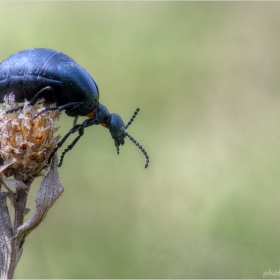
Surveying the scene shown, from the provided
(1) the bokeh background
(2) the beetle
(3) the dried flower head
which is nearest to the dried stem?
(3) the dried flower head

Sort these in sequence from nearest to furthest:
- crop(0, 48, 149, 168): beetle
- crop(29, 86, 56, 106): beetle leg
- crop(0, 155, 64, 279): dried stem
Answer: crop(0, 155, 64, 279): dried stem, crop(29, 86, 56, 106): beetle leg, crop(0, 48, 149, 168): beetle

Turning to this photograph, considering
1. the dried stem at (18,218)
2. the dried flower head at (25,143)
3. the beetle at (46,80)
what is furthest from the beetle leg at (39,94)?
the dried stem at (18,218)

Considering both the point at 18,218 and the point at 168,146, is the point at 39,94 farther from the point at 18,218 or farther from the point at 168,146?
the point at 168,146

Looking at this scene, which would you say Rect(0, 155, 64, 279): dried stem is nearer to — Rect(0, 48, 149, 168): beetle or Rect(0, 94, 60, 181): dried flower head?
Rect(0, 94, 60, 181): dried flower head

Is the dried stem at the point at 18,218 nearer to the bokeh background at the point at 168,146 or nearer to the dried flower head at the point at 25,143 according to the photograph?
the dried flower head at the point at 25,143

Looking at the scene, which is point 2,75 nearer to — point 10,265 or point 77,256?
point 10,265

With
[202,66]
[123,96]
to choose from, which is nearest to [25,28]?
[123,96]

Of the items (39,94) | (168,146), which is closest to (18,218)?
(39,94)
